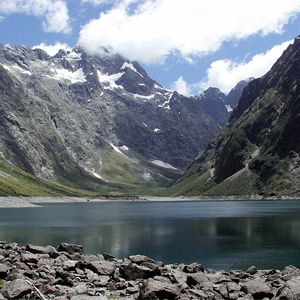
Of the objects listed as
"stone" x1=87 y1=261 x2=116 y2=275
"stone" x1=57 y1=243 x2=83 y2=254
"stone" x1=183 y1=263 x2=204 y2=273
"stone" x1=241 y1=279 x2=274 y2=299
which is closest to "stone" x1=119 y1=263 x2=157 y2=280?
"stone" x1=87 y1=261 x2=116 y2=275

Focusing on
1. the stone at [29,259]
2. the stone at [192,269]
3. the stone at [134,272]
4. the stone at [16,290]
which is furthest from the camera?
the stone at [192,269]

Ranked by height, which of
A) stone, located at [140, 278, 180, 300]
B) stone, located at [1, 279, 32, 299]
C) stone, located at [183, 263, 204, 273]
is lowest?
stone, located at [183, 263, 204, 273]

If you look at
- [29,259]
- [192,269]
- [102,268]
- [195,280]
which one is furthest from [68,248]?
[195,280]

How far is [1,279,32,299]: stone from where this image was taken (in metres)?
24.6

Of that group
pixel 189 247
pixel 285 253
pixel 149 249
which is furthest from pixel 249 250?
pixel 149 249

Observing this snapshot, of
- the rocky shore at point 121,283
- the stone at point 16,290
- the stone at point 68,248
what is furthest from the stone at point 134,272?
the stone at point 68,248

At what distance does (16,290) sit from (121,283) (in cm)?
1027

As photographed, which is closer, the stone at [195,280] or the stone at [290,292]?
the stone at [290,292]

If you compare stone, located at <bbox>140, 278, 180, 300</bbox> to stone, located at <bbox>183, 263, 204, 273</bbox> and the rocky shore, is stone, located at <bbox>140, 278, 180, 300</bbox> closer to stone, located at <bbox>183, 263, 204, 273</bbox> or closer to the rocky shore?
the rocky shore

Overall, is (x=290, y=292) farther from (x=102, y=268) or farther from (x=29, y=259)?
(x=29, y=259)

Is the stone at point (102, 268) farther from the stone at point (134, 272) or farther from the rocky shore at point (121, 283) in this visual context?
the stone at point (134, 272)

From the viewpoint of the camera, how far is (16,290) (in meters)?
25.0

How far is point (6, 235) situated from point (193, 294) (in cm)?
6621

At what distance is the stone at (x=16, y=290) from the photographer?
24641 millimetres
